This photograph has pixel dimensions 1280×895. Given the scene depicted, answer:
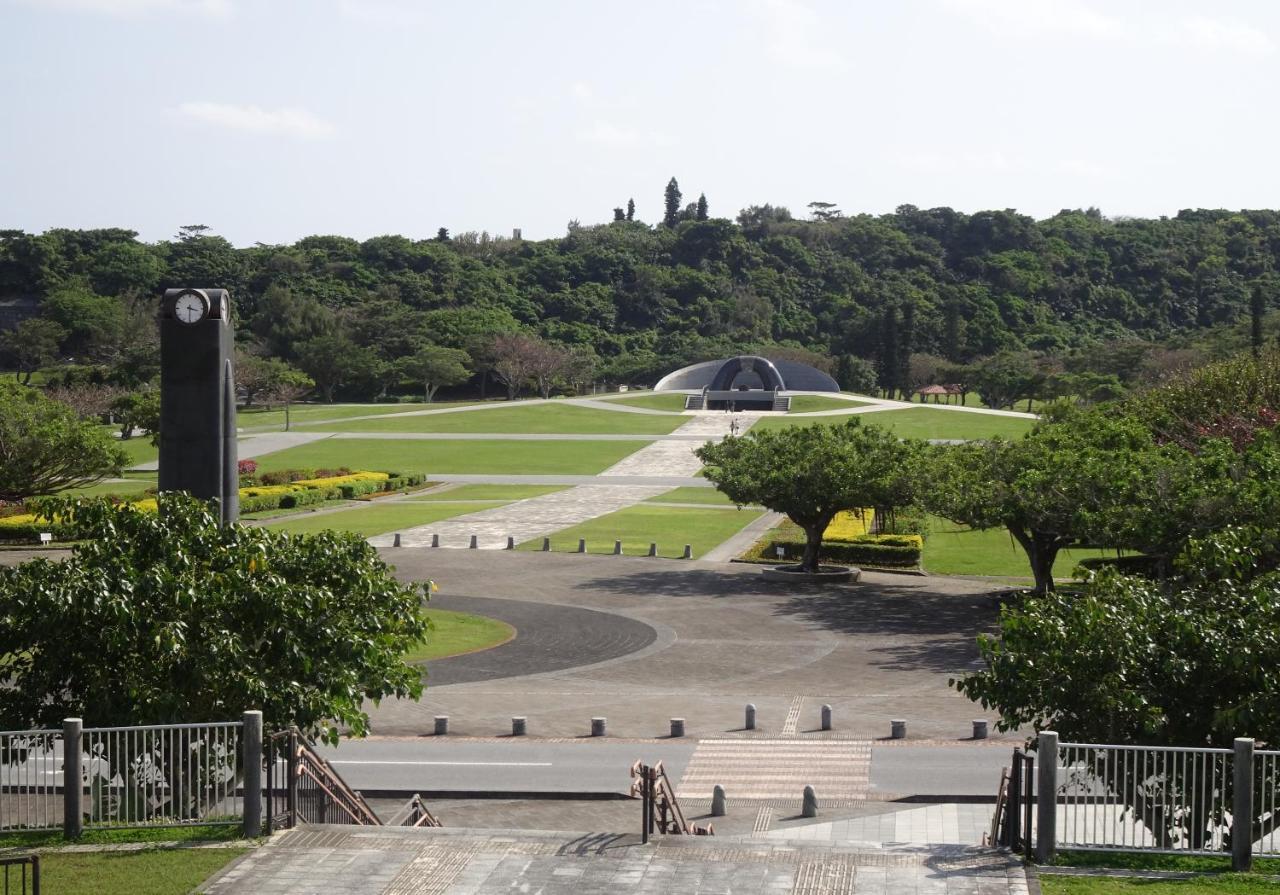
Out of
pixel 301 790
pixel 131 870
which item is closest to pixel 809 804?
pixel 301 790

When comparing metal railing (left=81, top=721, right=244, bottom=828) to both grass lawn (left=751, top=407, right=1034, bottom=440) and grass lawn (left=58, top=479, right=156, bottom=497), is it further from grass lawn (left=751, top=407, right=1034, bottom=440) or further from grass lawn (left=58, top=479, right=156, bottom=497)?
grass lawn (left=751, top=407, right=1034, bottom=440)

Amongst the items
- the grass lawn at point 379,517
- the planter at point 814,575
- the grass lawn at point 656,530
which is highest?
the grass lawn at point 379,517

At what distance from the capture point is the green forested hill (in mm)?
137500

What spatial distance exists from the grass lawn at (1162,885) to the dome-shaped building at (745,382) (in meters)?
108

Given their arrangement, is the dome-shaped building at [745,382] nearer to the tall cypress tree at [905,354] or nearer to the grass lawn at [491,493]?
the tall cypress tree at [905,354]

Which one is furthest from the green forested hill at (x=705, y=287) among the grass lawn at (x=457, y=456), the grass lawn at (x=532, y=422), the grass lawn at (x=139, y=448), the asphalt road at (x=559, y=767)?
the asphalt road at (x=559, y=767)

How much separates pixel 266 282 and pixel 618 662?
12902 cm

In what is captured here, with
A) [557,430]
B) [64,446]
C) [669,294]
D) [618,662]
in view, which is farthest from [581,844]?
[669,294]

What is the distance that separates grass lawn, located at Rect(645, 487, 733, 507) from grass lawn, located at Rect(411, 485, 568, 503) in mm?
5351

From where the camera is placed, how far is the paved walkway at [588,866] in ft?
43.8

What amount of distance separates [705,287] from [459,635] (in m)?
137

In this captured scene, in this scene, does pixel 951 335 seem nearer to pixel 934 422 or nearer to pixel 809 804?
pixel 934 422

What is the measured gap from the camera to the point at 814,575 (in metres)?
44.4

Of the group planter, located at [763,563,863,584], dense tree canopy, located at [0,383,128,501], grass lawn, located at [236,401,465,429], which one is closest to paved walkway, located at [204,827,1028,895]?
planter, located at [763,563,863,584]
